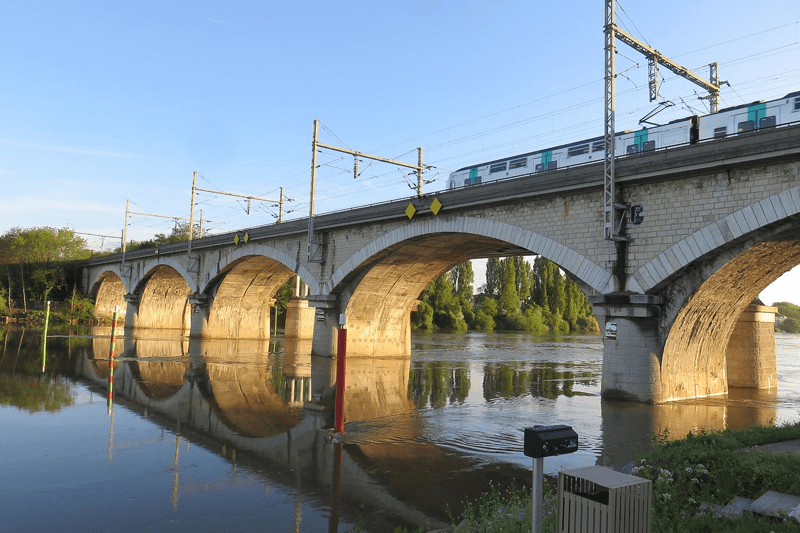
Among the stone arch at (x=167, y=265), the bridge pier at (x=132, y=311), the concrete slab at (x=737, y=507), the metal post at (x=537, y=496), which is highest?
the stone arch at (x=167, y=265)

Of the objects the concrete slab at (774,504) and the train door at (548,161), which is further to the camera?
the train door at (548,161)

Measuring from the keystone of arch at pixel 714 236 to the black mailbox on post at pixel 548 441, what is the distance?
40.0 ft

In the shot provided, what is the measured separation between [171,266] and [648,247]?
4141 centimetres

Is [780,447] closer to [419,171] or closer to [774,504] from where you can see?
[774,504]

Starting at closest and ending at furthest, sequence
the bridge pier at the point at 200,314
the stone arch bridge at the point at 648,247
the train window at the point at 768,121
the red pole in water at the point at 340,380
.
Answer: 1. the red pole in water at the point at 340,380
2. the stone arch bridge at the point at 648,247
3. the train window at the point at 768,121
4. the bridge pier at the point at 200,314

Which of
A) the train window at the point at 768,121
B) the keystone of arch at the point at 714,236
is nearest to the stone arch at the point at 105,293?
the keystone of arch at the point at 714,236

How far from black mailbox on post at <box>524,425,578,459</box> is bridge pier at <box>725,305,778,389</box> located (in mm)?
18761

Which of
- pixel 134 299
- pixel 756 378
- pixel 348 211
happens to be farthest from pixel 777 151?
pixel 134 299

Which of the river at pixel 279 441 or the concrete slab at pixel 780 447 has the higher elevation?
the concrete slab at pixel 780 447

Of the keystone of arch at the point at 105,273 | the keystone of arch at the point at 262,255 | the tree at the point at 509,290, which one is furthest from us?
the tree at the point at 509,290

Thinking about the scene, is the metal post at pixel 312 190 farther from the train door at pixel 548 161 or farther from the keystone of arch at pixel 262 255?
the train door at pixel 548 161

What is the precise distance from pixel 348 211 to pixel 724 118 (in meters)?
16.5

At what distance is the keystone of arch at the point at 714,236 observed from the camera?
1377 centimetres

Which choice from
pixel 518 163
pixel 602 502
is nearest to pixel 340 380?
pixel 602 502
